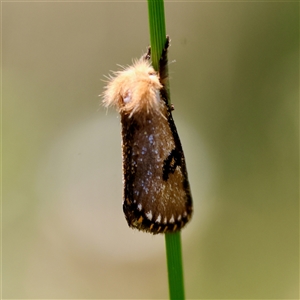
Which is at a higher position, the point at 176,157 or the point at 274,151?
the point at 274,151

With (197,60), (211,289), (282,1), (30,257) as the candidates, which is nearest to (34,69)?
(197,60)

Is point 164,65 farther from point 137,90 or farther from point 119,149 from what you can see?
point 119,149

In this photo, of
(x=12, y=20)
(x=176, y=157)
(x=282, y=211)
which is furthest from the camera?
(x=282, y=211)

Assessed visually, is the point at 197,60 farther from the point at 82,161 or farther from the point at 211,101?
the point at 82,161

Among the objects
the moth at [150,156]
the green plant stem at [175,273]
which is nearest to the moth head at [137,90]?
the moth at [150,156]

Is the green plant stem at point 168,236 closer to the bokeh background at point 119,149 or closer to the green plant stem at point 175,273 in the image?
the green plant stem at point 175,273
